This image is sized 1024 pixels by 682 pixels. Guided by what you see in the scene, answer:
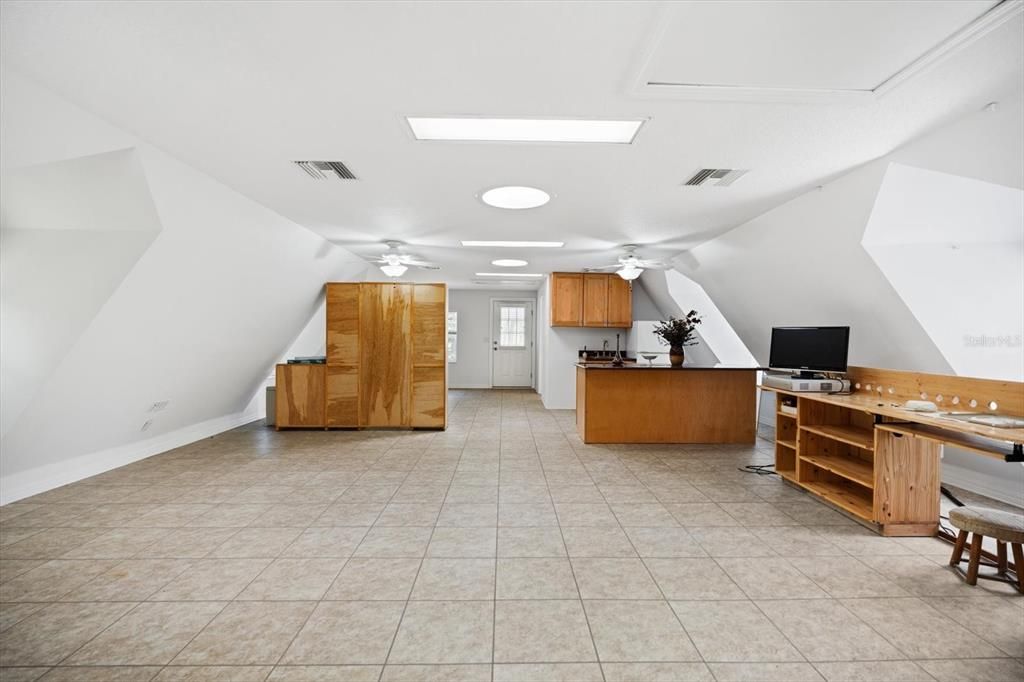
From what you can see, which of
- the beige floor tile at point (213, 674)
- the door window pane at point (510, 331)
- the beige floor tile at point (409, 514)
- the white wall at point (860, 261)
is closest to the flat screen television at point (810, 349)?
the white wall at point (860, 261)

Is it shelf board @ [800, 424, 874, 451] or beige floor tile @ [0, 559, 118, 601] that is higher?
shelf board @ [800, 424, 874, 451]

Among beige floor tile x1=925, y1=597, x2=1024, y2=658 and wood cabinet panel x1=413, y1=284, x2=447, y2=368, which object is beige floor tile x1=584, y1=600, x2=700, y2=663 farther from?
wood cabinet panel x1=413, y1=284, x2=447, y2=368

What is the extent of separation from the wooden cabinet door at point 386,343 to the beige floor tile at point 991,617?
5.69 m

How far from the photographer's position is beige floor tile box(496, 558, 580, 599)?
2342 millimetres

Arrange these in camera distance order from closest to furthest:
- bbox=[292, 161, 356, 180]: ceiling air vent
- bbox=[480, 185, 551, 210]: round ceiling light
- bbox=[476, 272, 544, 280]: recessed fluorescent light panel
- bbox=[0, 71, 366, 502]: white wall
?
bbox=[0, 71, 366, 502]: white wall, bbox=[292, 161, 356, 180]: ceiling air vent, bbox=[480, 185, 551, 210]: round ceiling light, bbox=[476, 272, 544, 280]: recessed fluorescent light panel

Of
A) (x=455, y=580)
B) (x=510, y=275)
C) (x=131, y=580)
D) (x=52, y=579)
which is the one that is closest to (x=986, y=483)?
(x=455, y=580)

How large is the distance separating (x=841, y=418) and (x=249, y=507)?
16.9 feet

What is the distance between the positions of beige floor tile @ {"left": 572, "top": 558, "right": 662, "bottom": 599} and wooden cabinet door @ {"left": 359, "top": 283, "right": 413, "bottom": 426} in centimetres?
438

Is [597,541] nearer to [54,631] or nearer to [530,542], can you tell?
[530,542]

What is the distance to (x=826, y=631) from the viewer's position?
2.06 m

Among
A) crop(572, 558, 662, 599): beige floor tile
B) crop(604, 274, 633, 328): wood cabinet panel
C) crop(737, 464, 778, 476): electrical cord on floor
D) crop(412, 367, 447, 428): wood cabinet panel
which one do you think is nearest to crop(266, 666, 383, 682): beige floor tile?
crop(572, 558, 662, 599): beige floor tile

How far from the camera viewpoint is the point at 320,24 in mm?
1848

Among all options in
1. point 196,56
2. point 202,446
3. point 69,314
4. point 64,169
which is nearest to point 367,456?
point 202,446

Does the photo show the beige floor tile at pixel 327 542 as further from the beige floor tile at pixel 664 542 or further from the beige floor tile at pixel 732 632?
the beige floor tile at pixel 732 632
